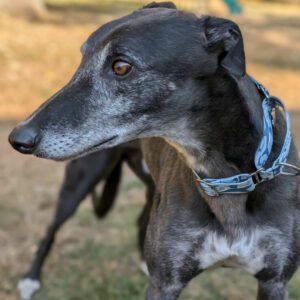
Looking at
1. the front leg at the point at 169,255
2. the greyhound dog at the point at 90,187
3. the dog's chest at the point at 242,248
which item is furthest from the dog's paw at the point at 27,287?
the dog's chest at the point at 242,248

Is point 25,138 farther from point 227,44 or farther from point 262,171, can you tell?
point 262,171

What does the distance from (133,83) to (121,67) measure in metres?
0.08

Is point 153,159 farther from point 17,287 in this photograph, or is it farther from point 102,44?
point 17,287

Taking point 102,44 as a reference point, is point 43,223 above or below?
below

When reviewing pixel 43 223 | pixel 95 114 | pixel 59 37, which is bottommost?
pixel 59 37

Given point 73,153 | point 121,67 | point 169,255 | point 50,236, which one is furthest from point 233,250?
point 50,236

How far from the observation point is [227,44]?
8.14ft

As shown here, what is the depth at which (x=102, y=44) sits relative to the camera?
8.14 ft

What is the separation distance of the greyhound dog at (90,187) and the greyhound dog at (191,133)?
3.37 ft

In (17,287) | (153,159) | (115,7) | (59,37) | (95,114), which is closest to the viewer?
(95,114)

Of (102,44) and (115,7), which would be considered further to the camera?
(115,7)

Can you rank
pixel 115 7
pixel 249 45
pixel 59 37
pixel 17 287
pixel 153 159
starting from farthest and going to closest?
1. pixel 115 7
2. pixel 249 45
3. pixel 59 37
4. pixel 17 287
5. pixel 153 159

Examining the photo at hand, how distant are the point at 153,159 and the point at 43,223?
199cm

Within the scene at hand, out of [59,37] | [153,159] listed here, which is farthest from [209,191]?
[59,37]
